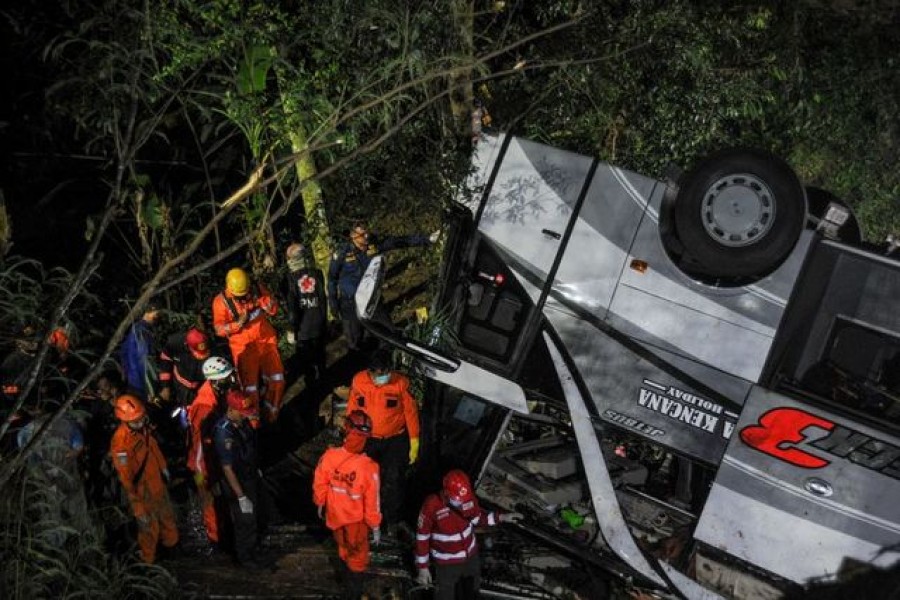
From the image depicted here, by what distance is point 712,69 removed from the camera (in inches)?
381

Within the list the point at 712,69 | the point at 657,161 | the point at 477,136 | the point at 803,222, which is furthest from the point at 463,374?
the point at 712,69

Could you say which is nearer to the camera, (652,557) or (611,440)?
(652,557)

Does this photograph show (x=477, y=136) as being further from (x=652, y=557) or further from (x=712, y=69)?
(x=712, y=69)

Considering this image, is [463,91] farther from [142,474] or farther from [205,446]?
[142,474]

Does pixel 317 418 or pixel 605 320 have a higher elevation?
pixel 605 320

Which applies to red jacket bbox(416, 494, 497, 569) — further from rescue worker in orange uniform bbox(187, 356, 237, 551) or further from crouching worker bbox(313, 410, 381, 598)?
rescue worker in orange uniform bbox(187, 356, 237, 551)

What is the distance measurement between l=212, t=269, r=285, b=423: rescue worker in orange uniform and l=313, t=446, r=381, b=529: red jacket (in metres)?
1.92

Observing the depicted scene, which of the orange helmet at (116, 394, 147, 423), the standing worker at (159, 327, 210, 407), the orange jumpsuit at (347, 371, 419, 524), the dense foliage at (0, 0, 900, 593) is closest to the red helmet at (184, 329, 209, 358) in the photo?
the standing worker at (159, 327, 210, 407)

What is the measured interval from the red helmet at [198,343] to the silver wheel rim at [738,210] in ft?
14.9

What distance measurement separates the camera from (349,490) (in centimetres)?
591

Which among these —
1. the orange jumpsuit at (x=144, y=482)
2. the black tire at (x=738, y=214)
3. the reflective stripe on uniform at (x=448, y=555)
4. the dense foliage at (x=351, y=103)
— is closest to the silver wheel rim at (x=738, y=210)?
the black tire at (x=738, y=214)

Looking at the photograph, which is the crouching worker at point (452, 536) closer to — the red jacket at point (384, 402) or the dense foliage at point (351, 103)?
the red jacket at point (384, 402)

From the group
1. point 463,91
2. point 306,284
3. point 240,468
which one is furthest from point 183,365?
point 463,91

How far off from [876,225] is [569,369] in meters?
10.6
